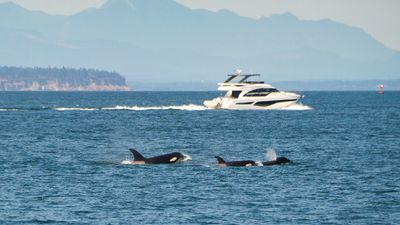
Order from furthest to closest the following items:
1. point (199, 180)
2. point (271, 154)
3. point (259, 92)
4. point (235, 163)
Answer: point (259, 92) < point (271, 154) < point (235, 163) < point (199, 180)

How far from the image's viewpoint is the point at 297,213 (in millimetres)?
49625

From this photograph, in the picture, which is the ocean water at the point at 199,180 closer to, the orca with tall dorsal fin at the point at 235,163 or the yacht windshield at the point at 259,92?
the orca with tall dorsal fin at the point at 235,163

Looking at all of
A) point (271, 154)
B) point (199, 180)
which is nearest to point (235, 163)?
point (199, 180)

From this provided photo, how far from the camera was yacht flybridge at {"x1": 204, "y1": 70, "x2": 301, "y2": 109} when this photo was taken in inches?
6270

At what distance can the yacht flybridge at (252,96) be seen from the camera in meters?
159

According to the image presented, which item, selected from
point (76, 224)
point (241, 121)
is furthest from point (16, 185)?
point (241, 121)

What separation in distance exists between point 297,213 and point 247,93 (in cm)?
11266

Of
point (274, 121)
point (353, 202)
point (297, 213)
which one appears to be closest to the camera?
point (297, 213)

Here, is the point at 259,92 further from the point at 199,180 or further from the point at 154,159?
the point at 199,180

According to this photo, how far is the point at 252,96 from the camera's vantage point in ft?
532

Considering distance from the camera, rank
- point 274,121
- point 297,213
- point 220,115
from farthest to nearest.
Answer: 1. point 220,115
2. point 274,121
3. point 297,213

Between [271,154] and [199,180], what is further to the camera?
[271,154]

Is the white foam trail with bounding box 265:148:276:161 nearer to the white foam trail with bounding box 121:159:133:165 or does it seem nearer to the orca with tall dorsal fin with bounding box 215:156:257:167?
the orca with tall dorsal fin with bounding box 215:156:257:167

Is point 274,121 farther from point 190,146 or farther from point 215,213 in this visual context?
point 215,213
